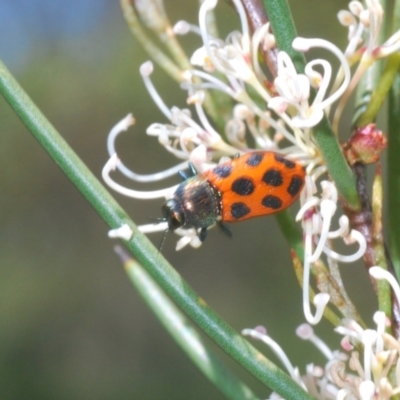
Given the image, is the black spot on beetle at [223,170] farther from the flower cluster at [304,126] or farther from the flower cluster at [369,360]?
the flower cluster at [369,360]

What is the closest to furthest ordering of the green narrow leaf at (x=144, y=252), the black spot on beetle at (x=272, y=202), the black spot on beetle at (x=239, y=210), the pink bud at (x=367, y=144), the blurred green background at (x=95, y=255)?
the green narrow leaf at (x=144, y=252) → the pink bud at (x=367, y=144) → the black spot on beetle at (x=272, y=202) → the black spot on beetle at (x=239, y=210) → the blurred green background at (x=95, y=255)

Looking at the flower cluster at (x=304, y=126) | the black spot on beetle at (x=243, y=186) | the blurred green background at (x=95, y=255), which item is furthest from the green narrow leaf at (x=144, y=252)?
the blurred green background at (x=95, y=255)

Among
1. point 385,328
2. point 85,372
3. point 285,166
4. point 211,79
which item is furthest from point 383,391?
point 85,372

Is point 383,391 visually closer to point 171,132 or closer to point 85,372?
point 171,132

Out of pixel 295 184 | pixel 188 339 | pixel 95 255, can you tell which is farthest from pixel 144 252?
pixel 95 255

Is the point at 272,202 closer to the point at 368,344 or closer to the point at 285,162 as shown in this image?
the point at 285,162
